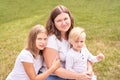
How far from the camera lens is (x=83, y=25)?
10.9 meters

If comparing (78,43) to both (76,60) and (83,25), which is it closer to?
(76,60)

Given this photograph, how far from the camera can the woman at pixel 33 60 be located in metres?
3.96

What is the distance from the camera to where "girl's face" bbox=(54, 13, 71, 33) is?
4.06m

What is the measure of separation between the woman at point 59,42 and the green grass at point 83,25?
Result: 194cm

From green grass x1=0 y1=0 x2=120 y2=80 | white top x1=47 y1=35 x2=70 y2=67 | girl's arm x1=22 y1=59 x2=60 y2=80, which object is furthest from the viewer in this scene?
green grass x1=0 y1=0 x2=120 y2=80

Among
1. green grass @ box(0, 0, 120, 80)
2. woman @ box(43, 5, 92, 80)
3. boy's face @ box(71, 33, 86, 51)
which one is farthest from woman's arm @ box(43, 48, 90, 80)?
green grass @ box(0, 0, 120, 80)

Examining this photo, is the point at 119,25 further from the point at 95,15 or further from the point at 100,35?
the point at 95,15

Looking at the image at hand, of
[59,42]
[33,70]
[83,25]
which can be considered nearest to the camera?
[33,70]

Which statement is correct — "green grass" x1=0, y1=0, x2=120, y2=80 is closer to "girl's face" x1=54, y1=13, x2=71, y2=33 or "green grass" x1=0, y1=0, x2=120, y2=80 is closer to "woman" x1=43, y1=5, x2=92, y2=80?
"woman" x1=43, y1=5, x2=92, y2=80

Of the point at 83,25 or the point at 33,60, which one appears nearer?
the point at 33,60

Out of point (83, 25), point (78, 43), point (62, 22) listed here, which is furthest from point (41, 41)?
point (83, 25)

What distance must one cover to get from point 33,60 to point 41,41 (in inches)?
10.1

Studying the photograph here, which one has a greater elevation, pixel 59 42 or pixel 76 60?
pixel 59 42

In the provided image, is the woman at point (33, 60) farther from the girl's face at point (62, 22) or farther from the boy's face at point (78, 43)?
the boy's face at point (78, 43)
